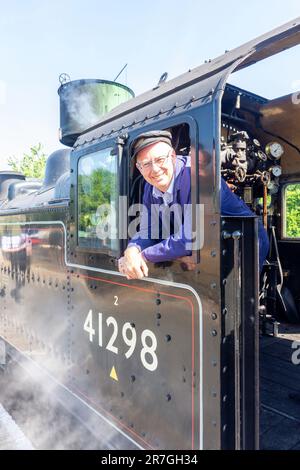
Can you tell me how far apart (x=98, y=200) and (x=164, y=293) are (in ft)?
2.66

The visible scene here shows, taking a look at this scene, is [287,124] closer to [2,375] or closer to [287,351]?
[287,351]

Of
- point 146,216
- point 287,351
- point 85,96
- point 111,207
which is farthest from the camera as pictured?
point 85,96

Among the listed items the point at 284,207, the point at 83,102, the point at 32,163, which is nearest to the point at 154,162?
the point at 284,207

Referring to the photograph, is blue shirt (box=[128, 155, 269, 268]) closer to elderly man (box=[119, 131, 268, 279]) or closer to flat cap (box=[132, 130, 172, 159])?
elderly man (box=[119, 131, 268, 279])

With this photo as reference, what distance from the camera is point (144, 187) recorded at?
2102 millimetres

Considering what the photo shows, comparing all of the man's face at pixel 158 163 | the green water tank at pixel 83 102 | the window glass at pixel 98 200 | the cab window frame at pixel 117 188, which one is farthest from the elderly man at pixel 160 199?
the green water tank at pixel 83 102

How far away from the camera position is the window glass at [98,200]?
2168mm

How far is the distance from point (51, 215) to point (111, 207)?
112cm

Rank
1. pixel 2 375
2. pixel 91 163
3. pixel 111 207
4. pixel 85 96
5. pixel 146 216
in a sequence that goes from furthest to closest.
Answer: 1. pixel 85 96
2. pixel 2 375
3. pixel 91 163
4. pixel 111 207
5. pixel 146 216

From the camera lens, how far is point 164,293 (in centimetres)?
185

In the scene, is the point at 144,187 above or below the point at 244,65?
below

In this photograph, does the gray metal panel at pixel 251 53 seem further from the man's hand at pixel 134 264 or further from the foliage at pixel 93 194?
the man's hand at pixel 134 264

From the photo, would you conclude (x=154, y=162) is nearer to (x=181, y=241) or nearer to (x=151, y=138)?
(x=151, y=138)
